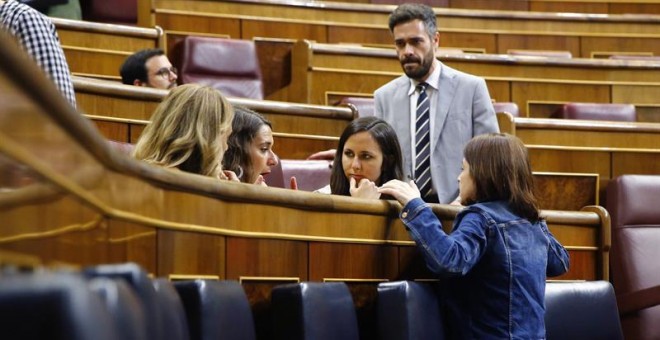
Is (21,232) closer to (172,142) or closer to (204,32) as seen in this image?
(172,142)

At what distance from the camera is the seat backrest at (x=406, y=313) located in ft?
2.31

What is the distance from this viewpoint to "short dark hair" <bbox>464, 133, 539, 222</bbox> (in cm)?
76

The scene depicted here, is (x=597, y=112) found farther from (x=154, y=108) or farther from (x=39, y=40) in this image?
(x=39, y=40)

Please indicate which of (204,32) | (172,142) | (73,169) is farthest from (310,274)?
(204,32)

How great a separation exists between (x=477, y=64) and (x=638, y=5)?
87 centimetres

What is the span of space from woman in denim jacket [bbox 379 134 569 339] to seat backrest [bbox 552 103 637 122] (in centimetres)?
85

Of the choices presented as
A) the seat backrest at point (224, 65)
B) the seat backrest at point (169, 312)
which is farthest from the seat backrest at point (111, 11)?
the seat backrest at point (169, 312)

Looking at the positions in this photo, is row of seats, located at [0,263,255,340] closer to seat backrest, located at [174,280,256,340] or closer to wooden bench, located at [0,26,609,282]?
wooden bench, located at [0,26,609,282]

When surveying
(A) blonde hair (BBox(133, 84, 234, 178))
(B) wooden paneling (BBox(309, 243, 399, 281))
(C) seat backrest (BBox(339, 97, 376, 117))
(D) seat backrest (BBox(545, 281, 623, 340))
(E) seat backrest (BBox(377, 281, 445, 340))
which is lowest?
(D) seat backrest (BBox(545, 281, 623, 340))

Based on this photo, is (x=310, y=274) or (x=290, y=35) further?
(x=290, y=35)

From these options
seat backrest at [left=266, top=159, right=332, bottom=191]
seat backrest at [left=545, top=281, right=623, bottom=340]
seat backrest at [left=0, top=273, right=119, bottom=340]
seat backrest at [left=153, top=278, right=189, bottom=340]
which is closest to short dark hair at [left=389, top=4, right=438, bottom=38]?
seat backrest at [left=266, top=159, right=332, bottom=191]

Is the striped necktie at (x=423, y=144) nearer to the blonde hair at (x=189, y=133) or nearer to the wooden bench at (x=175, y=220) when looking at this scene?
the wooden bench at (x=175, y=220)

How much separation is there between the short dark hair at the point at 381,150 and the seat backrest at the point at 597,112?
2.45ft

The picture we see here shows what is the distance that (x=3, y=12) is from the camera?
83 centimetres
